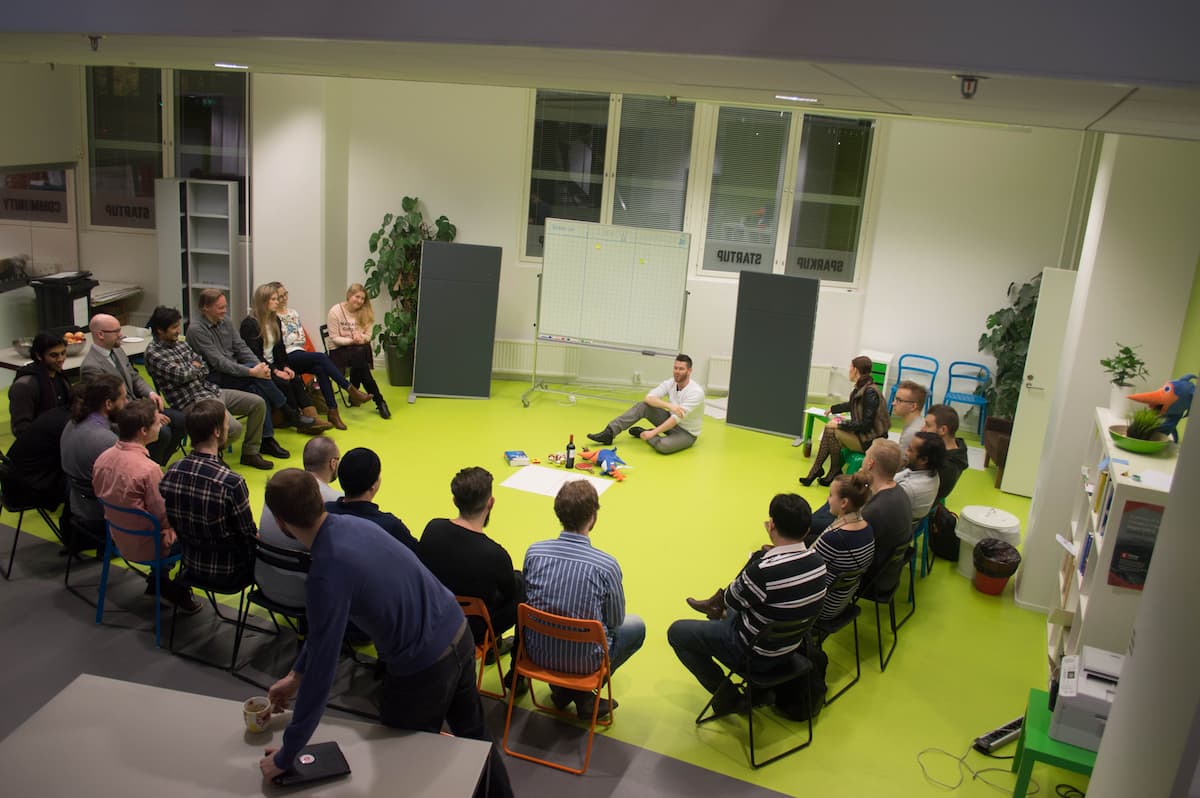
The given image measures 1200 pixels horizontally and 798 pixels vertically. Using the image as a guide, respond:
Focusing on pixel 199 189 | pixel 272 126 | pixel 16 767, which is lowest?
pixel 16 767

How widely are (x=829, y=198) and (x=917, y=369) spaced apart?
201 cm

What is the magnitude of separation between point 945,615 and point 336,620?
415cm

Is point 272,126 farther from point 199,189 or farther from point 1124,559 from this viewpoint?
point 1124,559

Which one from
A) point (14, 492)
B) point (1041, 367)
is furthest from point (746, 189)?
point (14, 492)

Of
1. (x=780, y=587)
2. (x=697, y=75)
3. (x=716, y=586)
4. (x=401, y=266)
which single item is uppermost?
(x=697, y=75)

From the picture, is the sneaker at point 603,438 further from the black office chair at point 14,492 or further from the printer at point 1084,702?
the printer at point 1084,702

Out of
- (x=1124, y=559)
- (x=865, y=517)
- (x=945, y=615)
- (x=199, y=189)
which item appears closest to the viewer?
(x=1124, y=559)

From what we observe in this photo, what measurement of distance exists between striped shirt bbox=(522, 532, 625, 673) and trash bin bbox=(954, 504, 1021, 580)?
3061 mm

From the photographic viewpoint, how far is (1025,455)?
7.57 metres

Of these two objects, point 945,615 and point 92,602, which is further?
point 945,615

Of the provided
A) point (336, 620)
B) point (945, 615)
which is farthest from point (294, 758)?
point (945, 615)

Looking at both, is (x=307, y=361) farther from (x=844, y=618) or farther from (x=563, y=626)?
(x=844, y=618)

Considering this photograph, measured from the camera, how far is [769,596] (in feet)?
12.9

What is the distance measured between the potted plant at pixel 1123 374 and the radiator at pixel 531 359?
229 inches
